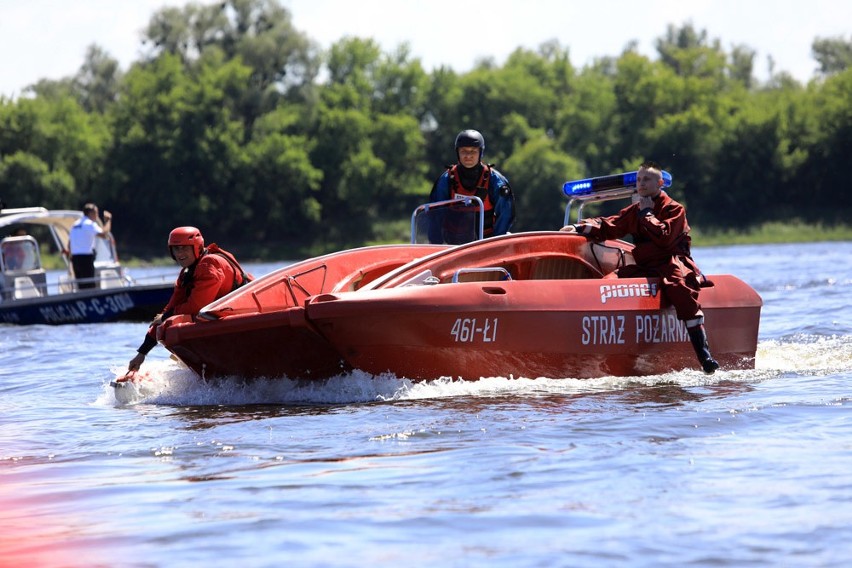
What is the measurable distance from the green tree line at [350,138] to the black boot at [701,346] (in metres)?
58.6

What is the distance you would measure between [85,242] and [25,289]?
1.32 meters

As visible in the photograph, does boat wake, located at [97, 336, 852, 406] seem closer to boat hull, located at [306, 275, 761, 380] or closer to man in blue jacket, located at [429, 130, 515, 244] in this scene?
boat hull, located at [306, 275, 761, 380]

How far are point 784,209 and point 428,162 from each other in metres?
22.1

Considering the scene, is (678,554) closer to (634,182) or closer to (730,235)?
(634,182)

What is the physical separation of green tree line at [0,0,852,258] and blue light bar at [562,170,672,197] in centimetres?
5735

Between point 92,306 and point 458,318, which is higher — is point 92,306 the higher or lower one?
the lower one

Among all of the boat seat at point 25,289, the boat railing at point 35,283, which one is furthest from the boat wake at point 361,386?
the boat seat at point 25,289

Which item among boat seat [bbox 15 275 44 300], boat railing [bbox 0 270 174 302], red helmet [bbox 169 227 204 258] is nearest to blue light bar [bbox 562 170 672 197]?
red helmet [bbox 169 227 204 258]

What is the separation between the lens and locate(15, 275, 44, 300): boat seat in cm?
2144

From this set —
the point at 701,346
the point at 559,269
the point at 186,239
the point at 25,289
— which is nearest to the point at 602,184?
the point at 559,269

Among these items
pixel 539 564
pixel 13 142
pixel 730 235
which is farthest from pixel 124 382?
pixel 13 142

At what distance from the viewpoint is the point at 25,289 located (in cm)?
2144

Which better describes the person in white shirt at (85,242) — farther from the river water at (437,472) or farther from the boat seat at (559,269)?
the boat seat at (559,269)

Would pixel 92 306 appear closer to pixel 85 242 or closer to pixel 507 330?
pixel 85 242
